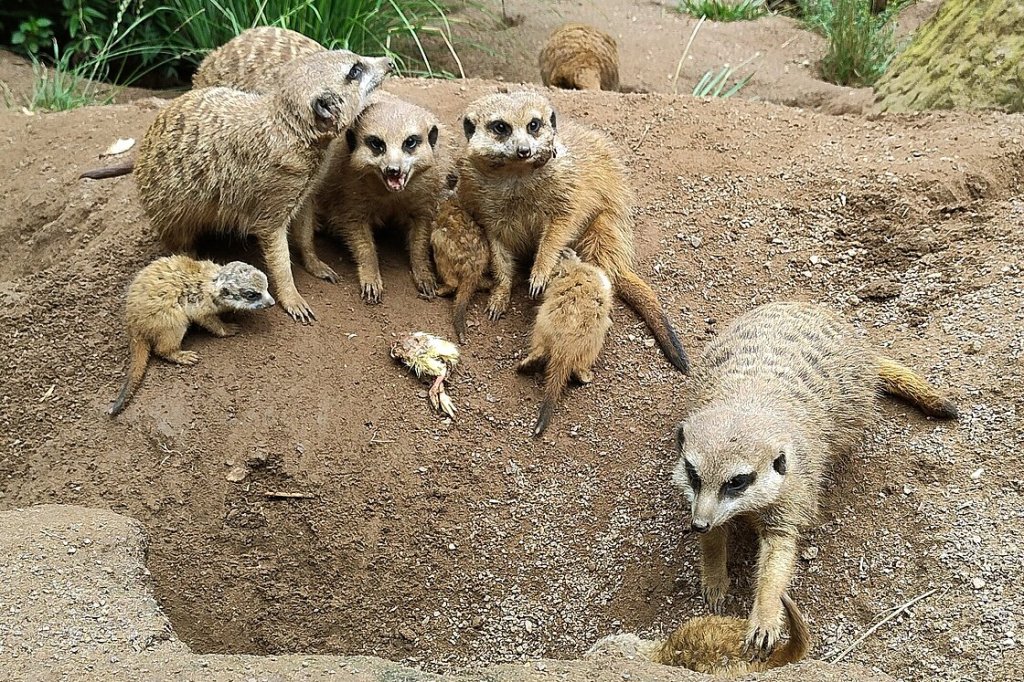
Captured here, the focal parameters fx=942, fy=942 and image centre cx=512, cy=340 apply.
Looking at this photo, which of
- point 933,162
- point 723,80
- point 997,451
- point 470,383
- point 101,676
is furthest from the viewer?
point 723,80

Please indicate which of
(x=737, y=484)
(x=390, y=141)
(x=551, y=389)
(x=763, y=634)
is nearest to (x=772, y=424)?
(x=737, y=484)

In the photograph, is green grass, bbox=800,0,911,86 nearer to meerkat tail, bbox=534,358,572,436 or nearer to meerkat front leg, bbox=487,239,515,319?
meerkat front leg, bbox=487,239,515,319

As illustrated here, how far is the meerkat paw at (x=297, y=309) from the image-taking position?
3.34m

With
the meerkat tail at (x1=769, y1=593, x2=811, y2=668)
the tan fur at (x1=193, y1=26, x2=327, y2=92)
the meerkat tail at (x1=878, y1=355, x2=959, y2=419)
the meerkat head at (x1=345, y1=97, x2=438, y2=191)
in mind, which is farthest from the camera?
the tan fur at (x1=193, y1=26, x2=327, y2=92)

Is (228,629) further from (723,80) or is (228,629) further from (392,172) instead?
(723,80)

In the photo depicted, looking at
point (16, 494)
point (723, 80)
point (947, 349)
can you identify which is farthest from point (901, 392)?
point (723, 80)

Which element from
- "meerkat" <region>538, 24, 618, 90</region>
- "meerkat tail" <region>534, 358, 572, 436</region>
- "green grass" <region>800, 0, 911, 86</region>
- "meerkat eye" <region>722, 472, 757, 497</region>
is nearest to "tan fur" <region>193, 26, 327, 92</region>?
"meerkat tail" <region>534, 358, 572, 436</region>

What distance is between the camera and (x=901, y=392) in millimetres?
3010

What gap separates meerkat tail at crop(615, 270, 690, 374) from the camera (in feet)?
10.9

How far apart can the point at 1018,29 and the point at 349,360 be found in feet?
10.7

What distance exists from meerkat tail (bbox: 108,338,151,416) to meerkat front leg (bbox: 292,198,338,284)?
66 centimetres

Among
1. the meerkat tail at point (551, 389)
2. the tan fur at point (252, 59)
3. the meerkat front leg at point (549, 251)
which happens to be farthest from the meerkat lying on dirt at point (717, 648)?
the tan fur at point (252, 59)

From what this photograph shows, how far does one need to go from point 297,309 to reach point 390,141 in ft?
2.22

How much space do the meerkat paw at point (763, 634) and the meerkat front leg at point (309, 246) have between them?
1.93 meters
